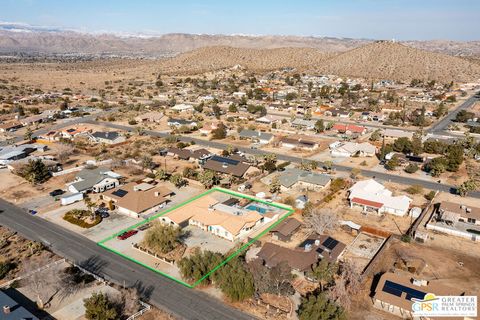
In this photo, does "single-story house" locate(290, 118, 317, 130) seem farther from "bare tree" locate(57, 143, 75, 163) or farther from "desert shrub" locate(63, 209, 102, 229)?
"desert shrub" locate(63, 209, 102, 229)

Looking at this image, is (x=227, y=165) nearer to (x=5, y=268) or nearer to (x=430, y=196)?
(x=430, y=196)

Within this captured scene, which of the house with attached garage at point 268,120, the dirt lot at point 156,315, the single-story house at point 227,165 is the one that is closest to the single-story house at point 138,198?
the single-story house at point 227,165

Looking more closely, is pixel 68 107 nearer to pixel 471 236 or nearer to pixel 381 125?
pixel 381 125

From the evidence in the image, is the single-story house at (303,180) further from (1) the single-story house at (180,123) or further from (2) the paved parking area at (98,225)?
(1) the single-story house at (180,123)

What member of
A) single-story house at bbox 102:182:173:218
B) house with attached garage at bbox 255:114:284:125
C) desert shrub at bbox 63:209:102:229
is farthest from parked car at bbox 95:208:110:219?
house with attached garage at bbox 255:114:284:125

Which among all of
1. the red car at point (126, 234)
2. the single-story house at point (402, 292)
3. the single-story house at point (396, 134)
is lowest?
the single-story house at point (396, 134)

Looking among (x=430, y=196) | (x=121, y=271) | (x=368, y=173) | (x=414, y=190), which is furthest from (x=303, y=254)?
(x=368, y=173)
